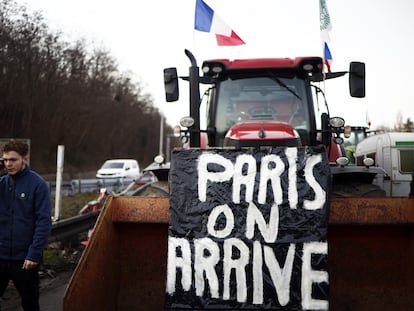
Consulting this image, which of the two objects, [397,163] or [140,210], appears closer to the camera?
[140,210]

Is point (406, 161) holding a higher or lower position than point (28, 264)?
higher

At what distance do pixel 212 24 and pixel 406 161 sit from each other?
12.2 ft

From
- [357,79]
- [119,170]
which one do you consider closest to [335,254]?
[357,79]

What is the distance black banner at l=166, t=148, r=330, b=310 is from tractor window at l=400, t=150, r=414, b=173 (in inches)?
172

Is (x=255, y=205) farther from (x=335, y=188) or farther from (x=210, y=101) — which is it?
(x=210, y=101)

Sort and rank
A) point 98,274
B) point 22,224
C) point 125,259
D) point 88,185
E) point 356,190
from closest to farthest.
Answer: point 98,274
point 22,224
point 125,259
point 356,190
point 88,185

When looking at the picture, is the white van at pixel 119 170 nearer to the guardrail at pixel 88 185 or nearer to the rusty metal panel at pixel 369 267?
the guardrail at pixel 88 185

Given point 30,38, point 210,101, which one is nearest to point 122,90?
point 30,38

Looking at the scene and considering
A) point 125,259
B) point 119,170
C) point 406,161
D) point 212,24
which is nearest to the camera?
point 125,259

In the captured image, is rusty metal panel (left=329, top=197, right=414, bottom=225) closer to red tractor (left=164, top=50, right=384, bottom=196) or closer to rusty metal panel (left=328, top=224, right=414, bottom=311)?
rusty metal panel (left=328, top=224, right=414, bottom=311)

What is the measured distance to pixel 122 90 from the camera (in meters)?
50.0

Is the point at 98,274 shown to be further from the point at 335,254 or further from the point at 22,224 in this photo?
the point at 335,254

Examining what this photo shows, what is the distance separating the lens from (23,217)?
13.3ft

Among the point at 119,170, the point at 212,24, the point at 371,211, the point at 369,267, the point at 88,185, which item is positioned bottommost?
the point at 88,185
